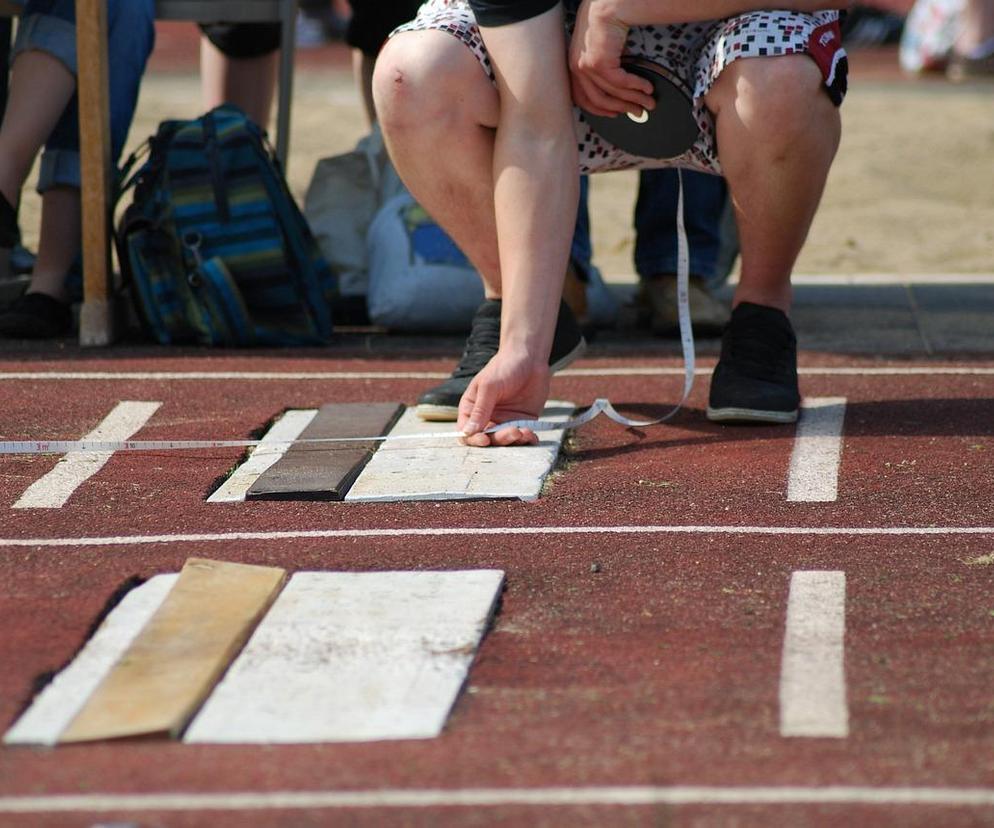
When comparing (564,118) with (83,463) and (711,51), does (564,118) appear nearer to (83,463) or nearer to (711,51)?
(711,51)

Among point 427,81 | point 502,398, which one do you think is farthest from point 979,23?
point 502,398

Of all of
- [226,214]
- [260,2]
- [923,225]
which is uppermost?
[260,2]

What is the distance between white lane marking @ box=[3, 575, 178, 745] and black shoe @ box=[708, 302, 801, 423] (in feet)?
4.51

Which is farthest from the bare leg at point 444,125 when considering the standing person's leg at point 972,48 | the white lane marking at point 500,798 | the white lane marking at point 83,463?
the standing person's leg at point 972,48

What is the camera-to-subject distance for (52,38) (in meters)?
4.45

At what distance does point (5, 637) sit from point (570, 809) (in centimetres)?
86

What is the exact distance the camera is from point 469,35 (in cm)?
334

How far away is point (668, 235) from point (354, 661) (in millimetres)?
2677

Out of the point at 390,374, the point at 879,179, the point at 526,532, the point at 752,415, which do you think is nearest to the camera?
the point at 526,532

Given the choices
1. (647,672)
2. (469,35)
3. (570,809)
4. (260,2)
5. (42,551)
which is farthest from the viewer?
(260,2)

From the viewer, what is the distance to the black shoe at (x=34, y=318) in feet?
14.7

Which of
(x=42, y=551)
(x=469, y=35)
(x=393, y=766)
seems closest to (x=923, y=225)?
(x=469, y=35)

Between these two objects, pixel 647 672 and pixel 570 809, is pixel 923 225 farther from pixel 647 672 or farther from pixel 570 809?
pixel 570 809

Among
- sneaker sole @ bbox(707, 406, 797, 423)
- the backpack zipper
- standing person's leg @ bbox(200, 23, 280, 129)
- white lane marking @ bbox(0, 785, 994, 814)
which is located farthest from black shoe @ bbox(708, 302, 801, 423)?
standing person's leg @ bbox(200, 23, 280, 129)
